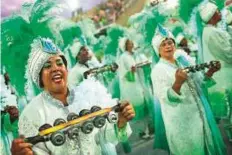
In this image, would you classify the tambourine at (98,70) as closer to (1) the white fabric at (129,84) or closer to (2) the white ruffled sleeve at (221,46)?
(1) the white fabric at (129,84)

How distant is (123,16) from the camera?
14.1ft

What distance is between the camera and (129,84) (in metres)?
4.86

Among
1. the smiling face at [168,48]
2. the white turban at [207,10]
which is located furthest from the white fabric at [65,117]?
the white turban at [207,10]

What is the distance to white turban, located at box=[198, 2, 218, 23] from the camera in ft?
13.0

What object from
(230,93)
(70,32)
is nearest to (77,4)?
(70,32)

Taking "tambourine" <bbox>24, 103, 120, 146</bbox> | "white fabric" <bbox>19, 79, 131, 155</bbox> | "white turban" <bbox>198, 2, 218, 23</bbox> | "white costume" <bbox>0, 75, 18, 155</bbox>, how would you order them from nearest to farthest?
"tambourine" <bbox>24, 103, 120, 146</bbox> → "white fabric" <bbox>19, 79, 131, 155</bbox> → "white costume" <bbox>0, 75, 18, 155</bbox> → "white turban" <bbox>198, 2, 218, 23</bbox>

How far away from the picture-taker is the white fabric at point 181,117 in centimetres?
367

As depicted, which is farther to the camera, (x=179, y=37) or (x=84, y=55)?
(x=84, y=55)

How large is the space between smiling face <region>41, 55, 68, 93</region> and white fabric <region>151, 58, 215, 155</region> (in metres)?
1.03

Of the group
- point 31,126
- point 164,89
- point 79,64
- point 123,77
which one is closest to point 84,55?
point 79,64

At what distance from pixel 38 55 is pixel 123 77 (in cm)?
204

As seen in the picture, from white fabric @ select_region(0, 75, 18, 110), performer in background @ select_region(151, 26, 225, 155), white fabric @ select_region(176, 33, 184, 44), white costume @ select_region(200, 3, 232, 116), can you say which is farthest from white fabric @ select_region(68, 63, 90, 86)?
white costume @ select_region(200, 3, 232, 116)

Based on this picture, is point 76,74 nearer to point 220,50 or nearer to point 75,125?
point 75,125

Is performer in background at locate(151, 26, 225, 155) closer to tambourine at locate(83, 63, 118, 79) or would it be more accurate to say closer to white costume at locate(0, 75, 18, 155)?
tambourine at locate(83, 63, 118, 79)
